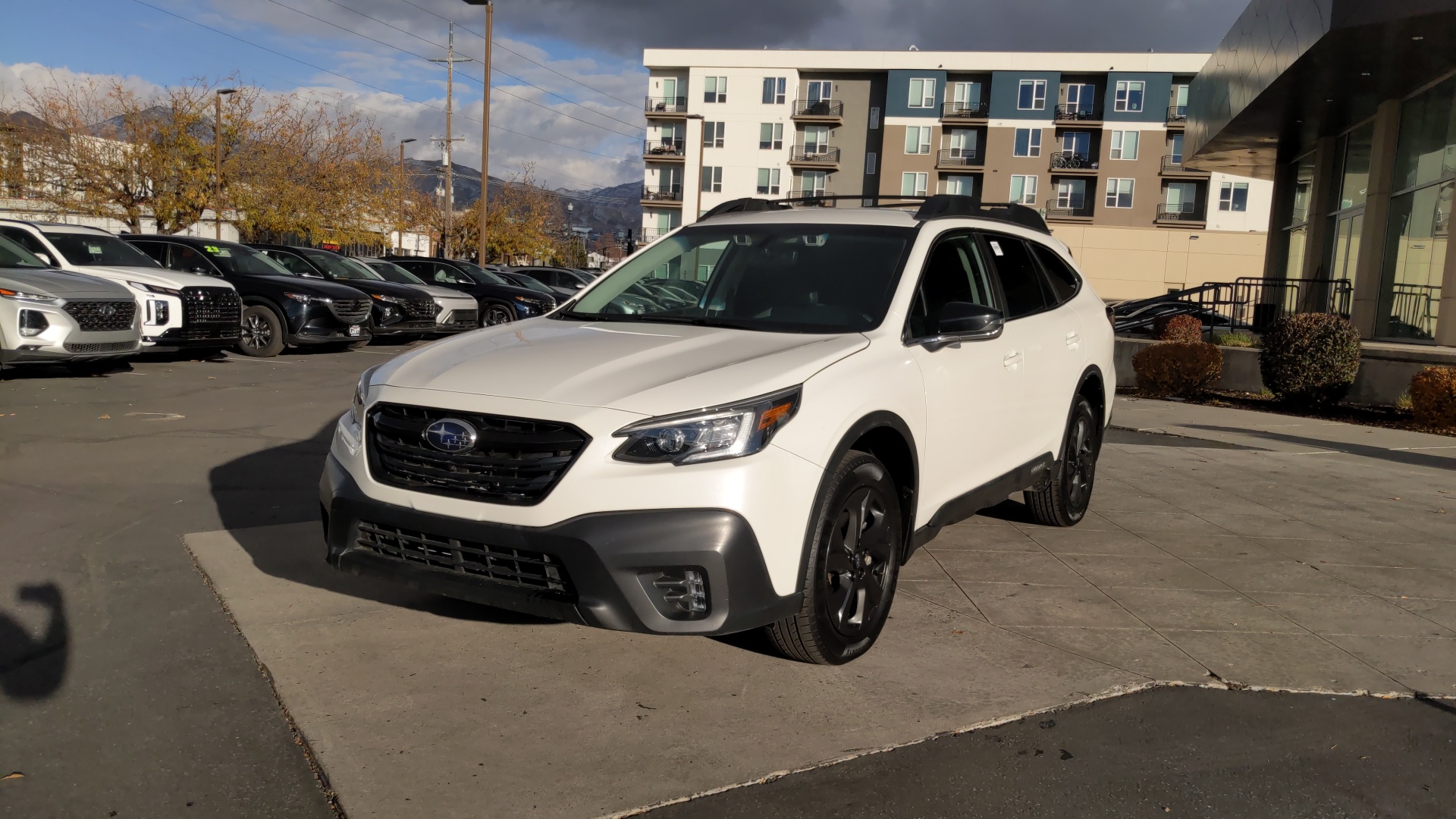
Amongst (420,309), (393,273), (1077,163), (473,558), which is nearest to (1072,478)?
(473,558)

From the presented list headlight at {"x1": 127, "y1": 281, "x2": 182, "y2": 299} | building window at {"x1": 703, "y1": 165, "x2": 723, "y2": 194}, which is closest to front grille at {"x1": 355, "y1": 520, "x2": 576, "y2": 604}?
headlight at {"x1": 127, "y1": 281, "x2": 182, "y2": 299}

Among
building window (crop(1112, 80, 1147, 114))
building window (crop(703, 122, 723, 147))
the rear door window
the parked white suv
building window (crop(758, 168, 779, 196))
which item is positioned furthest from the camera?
building window (crop(703, 122, 723, 147))

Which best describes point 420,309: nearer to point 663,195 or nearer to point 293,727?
point 293,727

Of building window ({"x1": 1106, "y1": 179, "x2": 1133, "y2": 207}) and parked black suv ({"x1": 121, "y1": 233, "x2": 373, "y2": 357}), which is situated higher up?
building window ({"x1": 1106, "y1": 179, "x2": 1133, "y2": 207})

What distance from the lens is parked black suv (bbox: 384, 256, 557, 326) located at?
22.7m

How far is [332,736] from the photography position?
132 inches

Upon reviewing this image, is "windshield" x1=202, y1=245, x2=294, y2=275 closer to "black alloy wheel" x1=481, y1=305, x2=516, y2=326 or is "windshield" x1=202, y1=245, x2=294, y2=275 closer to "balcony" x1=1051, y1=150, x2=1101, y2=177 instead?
"black alloy wheel" x1=481, y1=305, x2=516, y2=326

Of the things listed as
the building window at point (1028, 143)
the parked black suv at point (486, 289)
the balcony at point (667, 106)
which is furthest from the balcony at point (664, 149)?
the parked black suv at point (486, 289)

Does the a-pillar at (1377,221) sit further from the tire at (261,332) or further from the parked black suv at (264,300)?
the tire at (261,332)

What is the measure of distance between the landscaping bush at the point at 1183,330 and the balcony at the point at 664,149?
54.8m

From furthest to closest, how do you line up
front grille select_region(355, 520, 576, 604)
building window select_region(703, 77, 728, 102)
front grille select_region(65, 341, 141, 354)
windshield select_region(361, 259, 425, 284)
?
building window select_region(703, 77, 728, 102)
windshield select_region(361, 259, 425, 284)
front grille select_region(65, 341, 141, 354)
front grille select_region(355, 520, 576, 604)

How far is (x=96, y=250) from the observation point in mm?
13617

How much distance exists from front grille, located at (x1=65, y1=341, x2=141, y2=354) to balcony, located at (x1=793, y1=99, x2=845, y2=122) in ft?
194

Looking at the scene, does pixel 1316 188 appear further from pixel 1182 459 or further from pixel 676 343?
pixel 676 343
